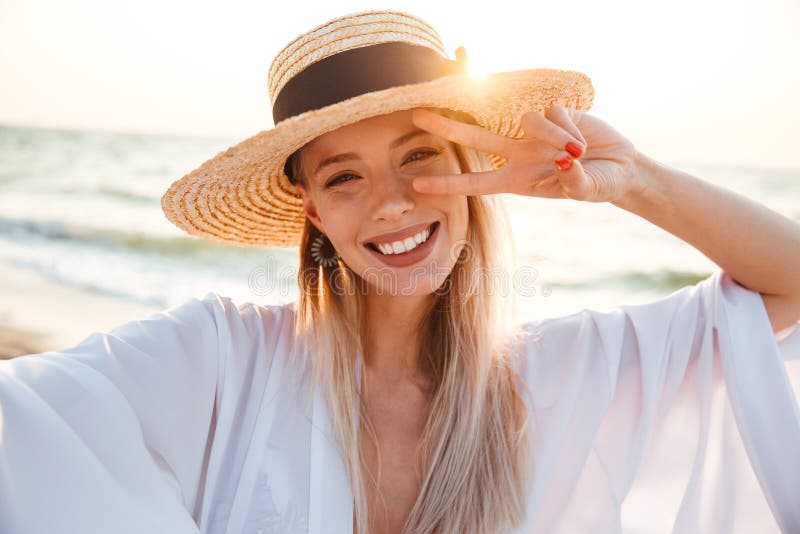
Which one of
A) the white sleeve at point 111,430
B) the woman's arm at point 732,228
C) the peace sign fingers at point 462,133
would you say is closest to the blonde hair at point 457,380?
the peace sign fingers at point 462,133

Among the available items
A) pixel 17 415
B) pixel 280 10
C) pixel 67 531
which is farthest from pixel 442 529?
pixel 280 10

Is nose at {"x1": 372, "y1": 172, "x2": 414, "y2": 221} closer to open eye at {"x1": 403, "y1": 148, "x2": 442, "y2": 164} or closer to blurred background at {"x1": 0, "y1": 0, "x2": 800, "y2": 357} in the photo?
open eye at {"x1": 403, "y1": 148, "x2": 442, "y2": 164}

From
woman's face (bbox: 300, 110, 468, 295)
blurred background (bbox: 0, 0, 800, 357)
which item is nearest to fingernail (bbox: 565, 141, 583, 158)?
woman's face (bbox: 300, 110, 468, 295)

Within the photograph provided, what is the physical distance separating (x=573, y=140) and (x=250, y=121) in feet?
53.7

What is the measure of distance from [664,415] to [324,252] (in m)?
1.39

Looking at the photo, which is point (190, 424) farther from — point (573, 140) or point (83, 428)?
point (573, 140)

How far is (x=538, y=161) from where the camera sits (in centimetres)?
212

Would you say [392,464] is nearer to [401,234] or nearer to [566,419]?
[566,419]

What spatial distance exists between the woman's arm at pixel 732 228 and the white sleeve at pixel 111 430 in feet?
4.82

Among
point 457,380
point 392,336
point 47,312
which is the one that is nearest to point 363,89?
point 392,336

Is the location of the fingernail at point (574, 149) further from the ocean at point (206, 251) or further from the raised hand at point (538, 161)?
the ocean at point (206, 251)

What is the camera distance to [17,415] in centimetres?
155

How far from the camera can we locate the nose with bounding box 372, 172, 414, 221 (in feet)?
7.30

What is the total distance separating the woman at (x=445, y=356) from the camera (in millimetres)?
2039
